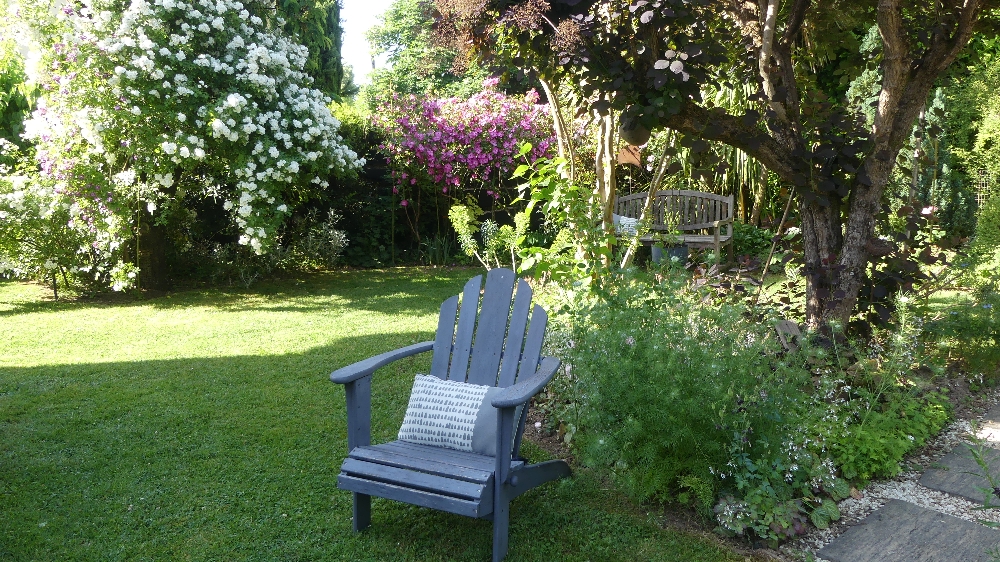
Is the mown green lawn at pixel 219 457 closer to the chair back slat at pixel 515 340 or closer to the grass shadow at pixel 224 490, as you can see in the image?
the grass shadow at pixel 224 490

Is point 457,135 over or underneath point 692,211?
over

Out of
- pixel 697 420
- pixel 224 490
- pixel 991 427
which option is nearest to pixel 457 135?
pixel 224 490

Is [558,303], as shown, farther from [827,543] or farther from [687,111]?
[827,543]

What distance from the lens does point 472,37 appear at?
3943 mm

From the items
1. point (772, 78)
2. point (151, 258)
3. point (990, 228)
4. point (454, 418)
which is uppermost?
point (772, 78)

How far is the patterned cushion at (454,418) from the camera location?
277 centimetres

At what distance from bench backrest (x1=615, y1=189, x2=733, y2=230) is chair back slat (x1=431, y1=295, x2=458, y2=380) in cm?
564

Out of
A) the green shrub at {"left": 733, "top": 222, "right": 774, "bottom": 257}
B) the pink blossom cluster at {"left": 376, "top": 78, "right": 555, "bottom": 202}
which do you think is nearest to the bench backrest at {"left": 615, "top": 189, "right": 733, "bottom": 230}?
the green shrub at {"left": 733, "top": 222, "right": 774, "bottom": 257}

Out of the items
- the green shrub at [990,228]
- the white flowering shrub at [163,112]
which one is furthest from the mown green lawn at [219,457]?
the green shrub at [990,228]

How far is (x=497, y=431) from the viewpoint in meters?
2.42

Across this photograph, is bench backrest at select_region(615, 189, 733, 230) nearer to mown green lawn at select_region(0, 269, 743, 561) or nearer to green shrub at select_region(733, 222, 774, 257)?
green shrub at select_region(733, 222, 774, 257)

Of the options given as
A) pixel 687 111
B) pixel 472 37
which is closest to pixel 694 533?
pixel 687 111

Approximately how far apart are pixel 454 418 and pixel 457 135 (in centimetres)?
596

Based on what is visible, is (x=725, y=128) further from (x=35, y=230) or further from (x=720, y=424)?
(x=35, y=230)
